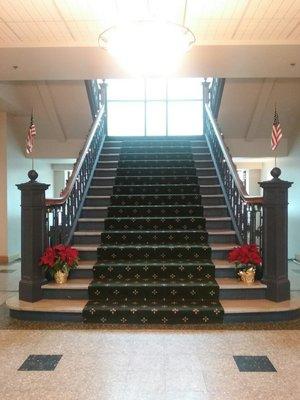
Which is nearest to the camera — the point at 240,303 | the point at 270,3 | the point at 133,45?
the point at 133,45

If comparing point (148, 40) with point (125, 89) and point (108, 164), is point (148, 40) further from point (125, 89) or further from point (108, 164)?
point (125, 89)

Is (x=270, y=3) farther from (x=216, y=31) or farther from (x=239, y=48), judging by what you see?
(x=239, y=48)

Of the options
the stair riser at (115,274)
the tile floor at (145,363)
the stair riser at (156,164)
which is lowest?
the tile floor at (145,363)

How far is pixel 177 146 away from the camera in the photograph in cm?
867

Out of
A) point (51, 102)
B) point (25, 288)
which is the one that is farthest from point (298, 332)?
point (51, 102)

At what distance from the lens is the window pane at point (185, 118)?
32.9 ft

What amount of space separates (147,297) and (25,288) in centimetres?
139

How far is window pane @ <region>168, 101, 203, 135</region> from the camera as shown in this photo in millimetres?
10031

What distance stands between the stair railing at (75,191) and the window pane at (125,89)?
1.17 metres

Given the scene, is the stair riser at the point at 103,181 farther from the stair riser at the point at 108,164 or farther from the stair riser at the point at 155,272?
the stair riser at the point at 155,272

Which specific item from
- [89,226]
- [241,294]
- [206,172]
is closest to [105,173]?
[89,226]

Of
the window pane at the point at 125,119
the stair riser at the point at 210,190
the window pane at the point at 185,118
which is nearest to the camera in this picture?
the stair riser at the point at 210,190

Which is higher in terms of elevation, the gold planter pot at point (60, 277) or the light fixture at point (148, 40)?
the light fixture at point (148, 40)

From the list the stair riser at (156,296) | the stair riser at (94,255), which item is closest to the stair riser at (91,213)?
the stair riser at (94,255)
